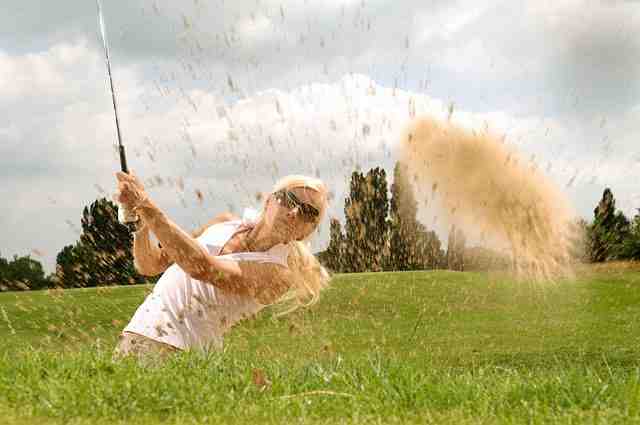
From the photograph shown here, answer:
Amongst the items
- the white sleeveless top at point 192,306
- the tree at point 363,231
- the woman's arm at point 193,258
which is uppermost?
the tree at point 363,231

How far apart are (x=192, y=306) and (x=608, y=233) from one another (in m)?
30.8

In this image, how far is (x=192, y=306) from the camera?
15.0 ft

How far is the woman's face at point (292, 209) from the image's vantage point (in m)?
4.61

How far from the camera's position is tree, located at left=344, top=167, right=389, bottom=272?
33.6 ft

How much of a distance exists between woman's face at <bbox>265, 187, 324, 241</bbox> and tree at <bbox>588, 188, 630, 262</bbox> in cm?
2017

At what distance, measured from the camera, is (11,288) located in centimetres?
3572

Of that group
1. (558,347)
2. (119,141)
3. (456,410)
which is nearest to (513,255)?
(456,410)

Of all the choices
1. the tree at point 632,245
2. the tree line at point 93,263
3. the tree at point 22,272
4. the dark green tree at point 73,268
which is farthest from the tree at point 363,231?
the tree at point 22,272

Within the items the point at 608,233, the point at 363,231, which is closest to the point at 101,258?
the point at 363,231

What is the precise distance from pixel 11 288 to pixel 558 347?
95.7 feet

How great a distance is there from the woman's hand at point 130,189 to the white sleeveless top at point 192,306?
0.51 meters

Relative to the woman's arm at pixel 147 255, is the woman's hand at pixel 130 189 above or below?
above

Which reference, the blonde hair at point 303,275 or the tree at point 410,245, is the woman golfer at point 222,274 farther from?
the tree at point 410,245

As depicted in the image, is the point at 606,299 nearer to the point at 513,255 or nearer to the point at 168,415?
the point at 513,255
